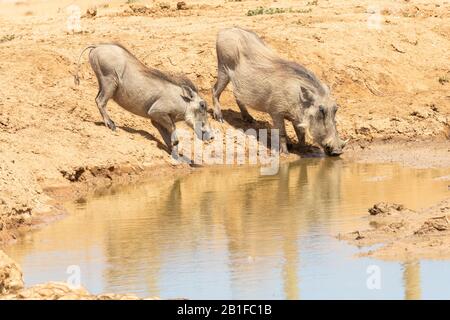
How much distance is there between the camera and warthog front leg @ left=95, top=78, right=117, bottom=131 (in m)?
16.3

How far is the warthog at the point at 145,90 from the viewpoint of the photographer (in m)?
16.3

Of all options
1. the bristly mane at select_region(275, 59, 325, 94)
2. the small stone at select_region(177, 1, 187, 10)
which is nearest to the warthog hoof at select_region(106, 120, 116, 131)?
the bristly mane at select_region(275, 59, 325, 94)

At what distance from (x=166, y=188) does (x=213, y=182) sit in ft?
2.00

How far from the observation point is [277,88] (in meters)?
16.9

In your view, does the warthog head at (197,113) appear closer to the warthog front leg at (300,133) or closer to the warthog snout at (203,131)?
the warthog snout at (203,131)

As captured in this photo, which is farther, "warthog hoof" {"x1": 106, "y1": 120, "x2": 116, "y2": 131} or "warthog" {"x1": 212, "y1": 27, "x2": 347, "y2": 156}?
"warthog" {"x1": 212, "y1": 27, "x2": 347, "y2": 156}

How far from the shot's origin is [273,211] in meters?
13.1

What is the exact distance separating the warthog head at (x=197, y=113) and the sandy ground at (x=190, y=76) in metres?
0.54

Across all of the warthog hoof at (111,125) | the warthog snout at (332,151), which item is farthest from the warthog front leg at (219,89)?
the warthog hoof at (111,125)

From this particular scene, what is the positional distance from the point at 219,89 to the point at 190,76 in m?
1.16

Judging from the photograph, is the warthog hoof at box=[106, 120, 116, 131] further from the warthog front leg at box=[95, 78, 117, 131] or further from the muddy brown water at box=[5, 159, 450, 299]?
the muddy brown water at box=[5, 159, 450, 299]

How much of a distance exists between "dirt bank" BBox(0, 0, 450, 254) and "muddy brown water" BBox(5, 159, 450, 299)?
60 cm

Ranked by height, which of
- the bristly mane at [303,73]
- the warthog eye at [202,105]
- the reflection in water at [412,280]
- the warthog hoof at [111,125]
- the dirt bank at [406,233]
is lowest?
the reflection in water at [412,280]
